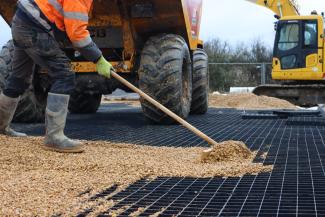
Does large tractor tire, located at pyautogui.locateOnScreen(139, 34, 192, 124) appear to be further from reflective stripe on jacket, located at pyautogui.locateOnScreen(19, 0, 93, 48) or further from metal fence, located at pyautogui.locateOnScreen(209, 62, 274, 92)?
metal fence, located at pyautogui.locateOnScreen(209, 62, 274, 92)

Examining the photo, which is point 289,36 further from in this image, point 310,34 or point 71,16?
point 71,16

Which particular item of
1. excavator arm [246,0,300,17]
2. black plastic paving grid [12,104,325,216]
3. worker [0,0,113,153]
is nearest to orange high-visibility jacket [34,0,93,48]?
worker [0,0,113,153]

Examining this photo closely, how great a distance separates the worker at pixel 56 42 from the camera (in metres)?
4.65

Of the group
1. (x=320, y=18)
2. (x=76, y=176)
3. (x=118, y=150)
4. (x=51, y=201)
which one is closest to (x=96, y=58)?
(x=118, y=150)

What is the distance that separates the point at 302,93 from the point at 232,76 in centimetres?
812

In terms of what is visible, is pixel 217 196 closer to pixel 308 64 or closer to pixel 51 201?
pixel 51 201

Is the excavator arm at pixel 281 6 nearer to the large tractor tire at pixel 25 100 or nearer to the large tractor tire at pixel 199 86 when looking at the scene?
the large tractor tire at pixel 199 86

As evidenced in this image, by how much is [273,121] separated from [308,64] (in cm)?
643

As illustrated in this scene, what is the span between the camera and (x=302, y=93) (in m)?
14.3

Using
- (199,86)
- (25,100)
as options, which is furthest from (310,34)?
(25,100)

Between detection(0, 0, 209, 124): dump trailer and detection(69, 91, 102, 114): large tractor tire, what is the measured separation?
1774 millimetres

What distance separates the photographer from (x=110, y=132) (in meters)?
6.46

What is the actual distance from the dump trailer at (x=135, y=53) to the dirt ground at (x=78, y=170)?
1702mm

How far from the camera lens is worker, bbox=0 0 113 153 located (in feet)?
15.3
